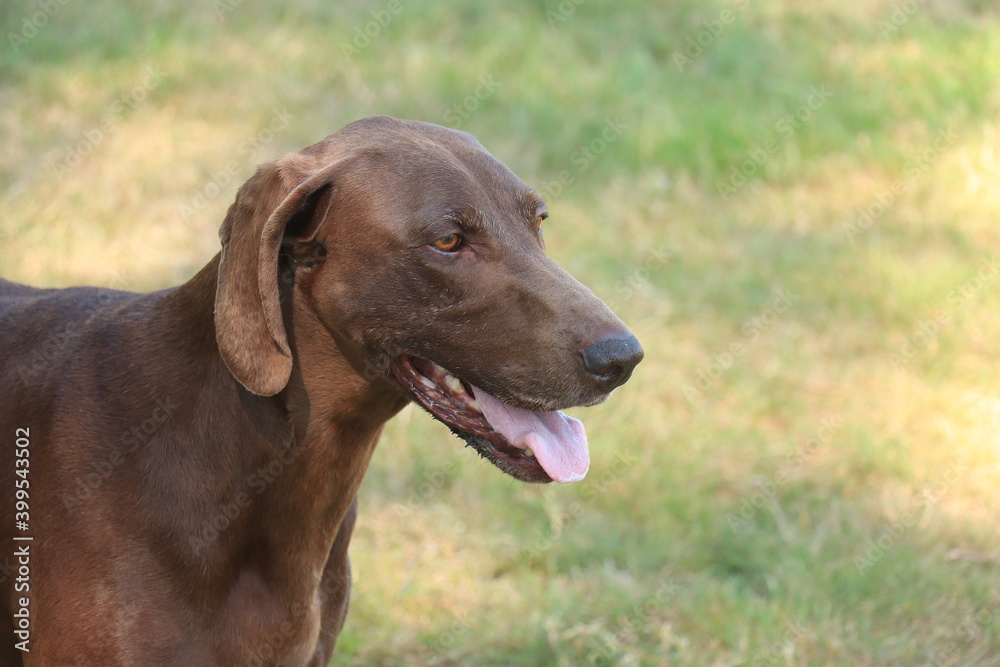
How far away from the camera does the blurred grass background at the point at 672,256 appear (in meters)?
4.39

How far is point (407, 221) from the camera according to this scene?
270cm

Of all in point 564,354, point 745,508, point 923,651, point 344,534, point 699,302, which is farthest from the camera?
point 699,302

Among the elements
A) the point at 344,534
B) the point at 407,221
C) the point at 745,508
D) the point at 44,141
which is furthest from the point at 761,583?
the point at 44,141

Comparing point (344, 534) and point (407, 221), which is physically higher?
point (407, 221)

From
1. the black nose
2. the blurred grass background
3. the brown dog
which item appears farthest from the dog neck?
the blurred grass background

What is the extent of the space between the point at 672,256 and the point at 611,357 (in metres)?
4.66

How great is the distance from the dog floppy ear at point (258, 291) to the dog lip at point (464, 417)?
316 mm

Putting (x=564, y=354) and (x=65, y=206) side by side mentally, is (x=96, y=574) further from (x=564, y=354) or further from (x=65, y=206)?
(x=65, y=206)

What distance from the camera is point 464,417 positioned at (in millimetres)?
2830

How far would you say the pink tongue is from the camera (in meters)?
2.79

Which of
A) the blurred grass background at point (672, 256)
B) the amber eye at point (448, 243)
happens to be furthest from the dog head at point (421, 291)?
the blurred grass background at point (672, 256)

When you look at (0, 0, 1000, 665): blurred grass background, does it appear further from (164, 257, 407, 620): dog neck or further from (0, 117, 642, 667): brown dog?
(0, 117, 642, 667): brown dog

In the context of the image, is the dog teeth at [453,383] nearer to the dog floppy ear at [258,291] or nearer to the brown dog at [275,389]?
the brown dog at [275,389]

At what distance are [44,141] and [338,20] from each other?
2.54 m
